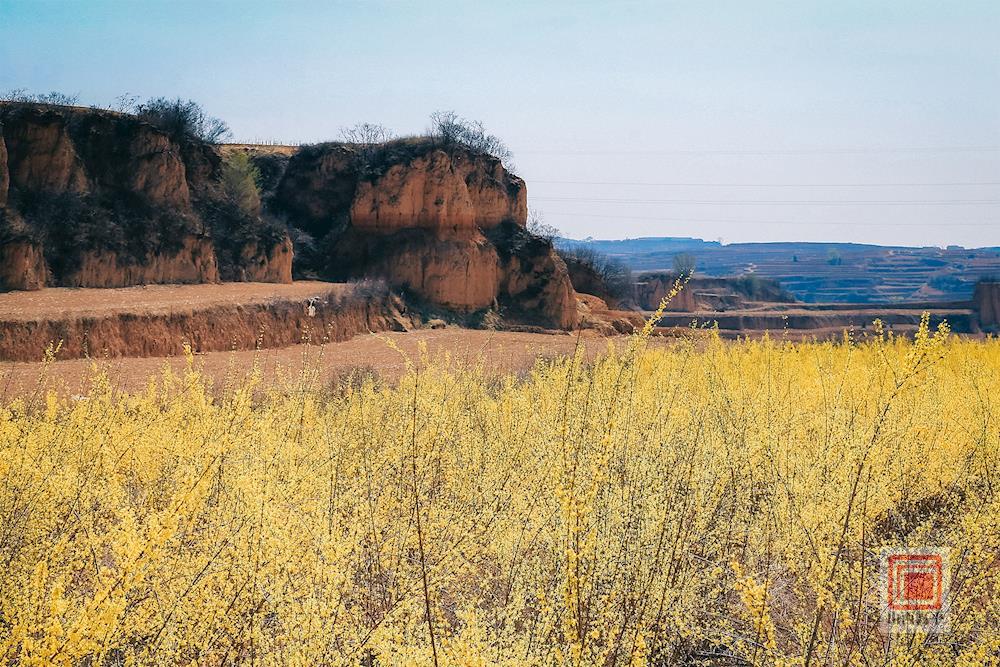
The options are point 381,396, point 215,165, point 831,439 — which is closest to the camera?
point 831,439

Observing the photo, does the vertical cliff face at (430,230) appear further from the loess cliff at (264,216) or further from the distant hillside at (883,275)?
the distant hillside at (883,275)

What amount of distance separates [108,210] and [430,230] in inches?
508

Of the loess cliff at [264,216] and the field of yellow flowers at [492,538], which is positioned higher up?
the loess cliff at [264,216]

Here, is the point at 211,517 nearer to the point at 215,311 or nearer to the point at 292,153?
the point at 215,311

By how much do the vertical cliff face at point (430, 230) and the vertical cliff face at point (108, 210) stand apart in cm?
555

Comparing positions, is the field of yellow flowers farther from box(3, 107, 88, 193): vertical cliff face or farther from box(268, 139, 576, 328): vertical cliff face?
box(268, 139, 576, 328): vertical cliff face

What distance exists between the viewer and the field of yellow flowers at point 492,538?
9.84 feet

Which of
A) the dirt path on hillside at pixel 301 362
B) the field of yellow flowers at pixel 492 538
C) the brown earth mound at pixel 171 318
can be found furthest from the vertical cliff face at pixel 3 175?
the field of yellow flowers at pixel 492 538

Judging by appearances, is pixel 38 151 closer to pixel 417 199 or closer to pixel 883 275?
pixel 417 199

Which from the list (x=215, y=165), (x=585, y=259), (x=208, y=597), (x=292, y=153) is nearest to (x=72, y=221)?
(x=215, y=165)

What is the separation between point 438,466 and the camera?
6453 mm

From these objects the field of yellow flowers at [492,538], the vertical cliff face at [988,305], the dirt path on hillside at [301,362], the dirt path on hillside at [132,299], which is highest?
the vertical cliff face at [988,305]

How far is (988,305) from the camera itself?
196ft

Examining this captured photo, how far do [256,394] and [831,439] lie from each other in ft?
30.8
